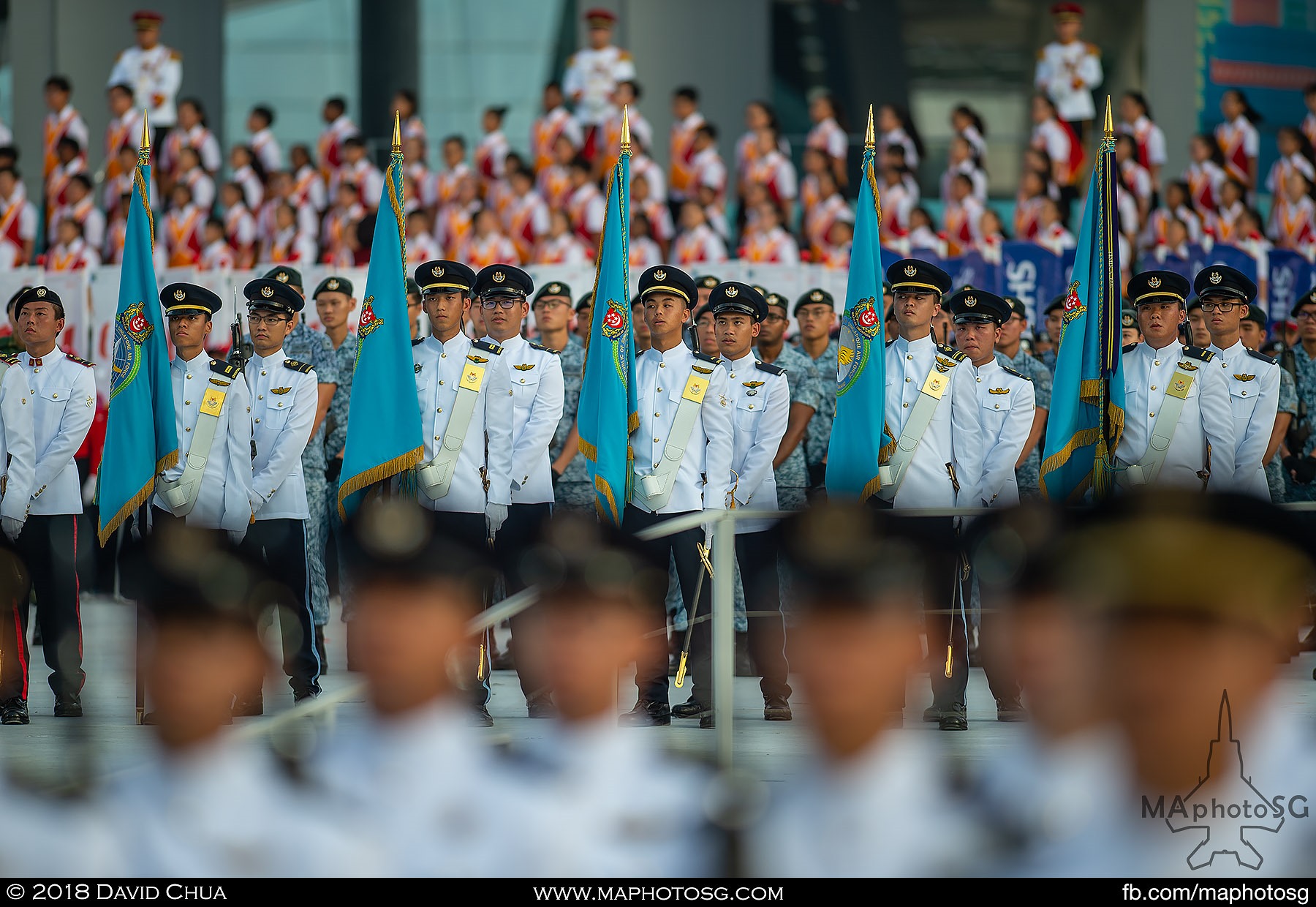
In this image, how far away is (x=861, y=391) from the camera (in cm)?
652

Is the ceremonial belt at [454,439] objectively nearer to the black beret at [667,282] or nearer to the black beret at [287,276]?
the black beret at [667,282]

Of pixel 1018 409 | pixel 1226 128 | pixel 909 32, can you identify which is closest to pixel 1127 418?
pixel 1018 409

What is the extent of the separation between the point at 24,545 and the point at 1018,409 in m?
3.97

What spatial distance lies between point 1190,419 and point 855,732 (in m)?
4.89

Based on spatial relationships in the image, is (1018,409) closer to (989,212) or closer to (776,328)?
(776,328)

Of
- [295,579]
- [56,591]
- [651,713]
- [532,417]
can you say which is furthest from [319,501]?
[651,713]

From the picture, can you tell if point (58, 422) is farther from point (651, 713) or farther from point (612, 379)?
point (651, 713)

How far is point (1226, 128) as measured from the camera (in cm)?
1424

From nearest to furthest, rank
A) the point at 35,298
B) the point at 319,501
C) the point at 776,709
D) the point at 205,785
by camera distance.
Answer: the point at 205,785
the point at 776,709
the point at 35,298
the point at 319,501

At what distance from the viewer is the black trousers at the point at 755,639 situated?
16.5 feet

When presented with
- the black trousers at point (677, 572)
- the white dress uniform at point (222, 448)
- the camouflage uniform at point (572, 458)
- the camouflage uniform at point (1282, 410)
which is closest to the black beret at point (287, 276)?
the white dress uniform at point (222, 448)

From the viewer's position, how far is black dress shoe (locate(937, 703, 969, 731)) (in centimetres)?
561

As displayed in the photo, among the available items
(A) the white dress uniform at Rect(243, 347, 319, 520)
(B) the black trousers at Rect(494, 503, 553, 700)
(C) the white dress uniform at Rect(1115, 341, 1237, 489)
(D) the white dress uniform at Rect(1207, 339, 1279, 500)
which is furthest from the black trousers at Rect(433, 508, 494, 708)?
(D) the white dress uniform at Rect(1207, 339, 1279, 500)

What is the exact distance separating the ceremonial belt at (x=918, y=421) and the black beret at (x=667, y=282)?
1.00m
